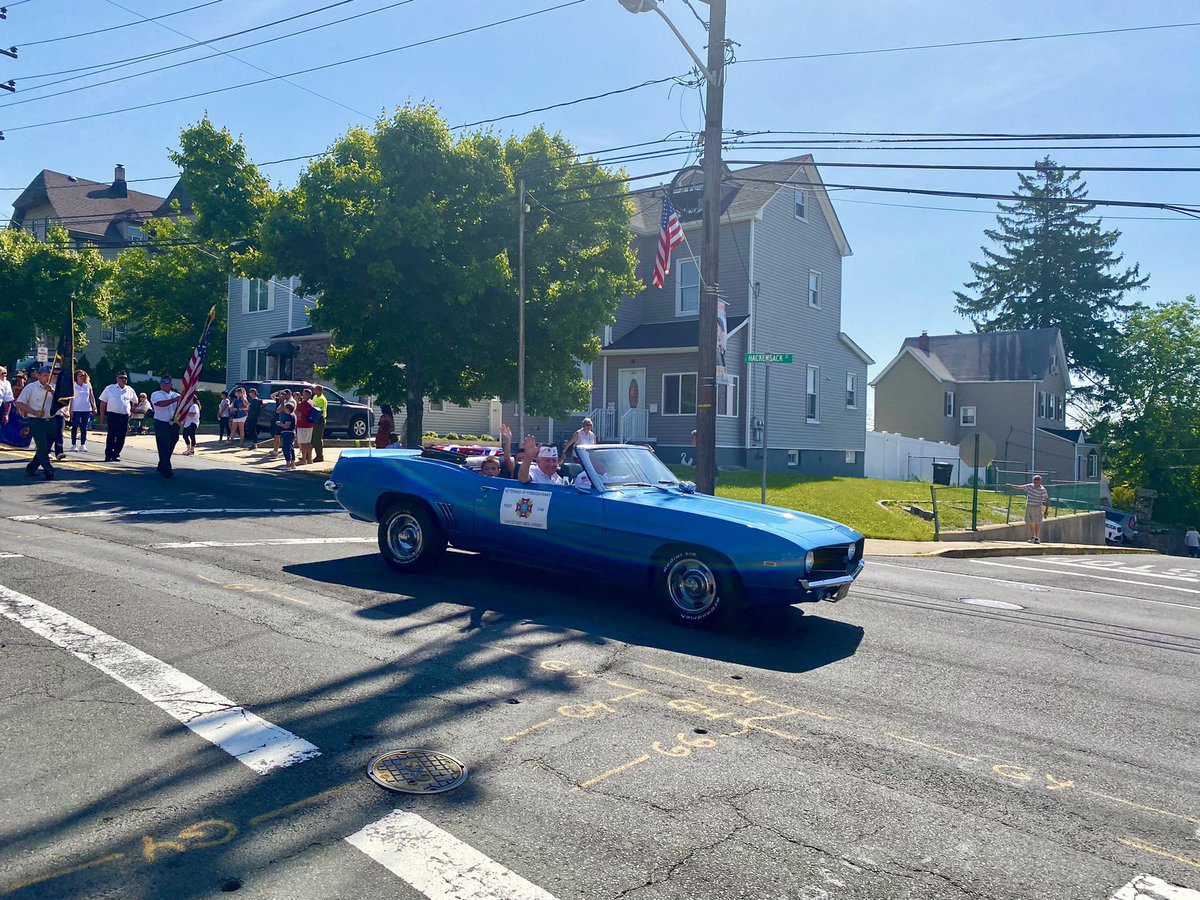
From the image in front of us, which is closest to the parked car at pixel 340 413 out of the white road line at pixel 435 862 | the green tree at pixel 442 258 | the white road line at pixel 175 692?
the green tree at pixel 442 258

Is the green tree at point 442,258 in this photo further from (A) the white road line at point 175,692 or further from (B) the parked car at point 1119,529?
(B) the parked car at point 1119,529

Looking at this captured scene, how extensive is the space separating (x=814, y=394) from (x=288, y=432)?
1899cm

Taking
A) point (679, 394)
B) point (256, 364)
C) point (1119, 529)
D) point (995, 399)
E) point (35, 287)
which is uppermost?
point (35, 287)

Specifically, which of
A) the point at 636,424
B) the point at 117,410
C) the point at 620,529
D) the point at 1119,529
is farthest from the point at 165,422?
the point at 1119,529

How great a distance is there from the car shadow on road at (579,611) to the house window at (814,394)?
25.4 m

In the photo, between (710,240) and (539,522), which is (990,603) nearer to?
(539,522)

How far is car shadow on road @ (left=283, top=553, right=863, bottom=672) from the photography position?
24.1ft

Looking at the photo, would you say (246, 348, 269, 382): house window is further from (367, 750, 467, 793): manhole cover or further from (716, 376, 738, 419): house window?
(367, 750, 467, 793): manhole cover

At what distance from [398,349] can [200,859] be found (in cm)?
1781

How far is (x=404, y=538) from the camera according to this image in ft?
31.2

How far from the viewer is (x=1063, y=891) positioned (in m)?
3.74

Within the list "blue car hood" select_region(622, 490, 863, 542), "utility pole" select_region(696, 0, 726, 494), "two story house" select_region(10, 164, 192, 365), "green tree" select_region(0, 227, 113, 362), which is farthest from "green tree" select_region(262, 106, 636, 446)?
"two story house" select_region(10, 164, 192, 365)

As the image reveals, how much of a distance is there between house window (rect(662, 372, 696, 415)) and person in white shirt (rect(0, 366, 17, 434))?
58.9ft

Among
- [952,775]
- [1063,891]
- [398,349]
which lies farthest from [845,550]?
[398,349]
